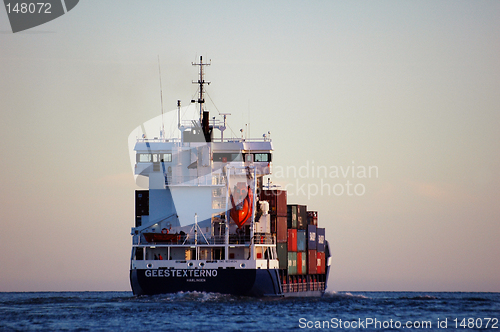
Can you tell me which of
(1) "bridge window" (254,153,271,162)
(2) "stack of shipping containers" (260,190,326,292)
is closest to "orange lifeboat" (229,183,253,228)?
(2) "stack of shipping containers" (260,190,326,292)

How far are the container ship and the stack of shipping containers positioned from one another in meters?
0.08

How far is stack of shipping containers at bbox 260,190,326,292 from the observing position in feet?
167

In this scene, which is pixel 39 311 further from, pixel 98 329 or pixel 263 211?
pixel 263 211

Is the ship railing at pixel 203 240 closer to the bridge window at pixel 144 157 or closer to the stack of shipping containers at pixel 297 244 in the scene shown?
the stack of shipping containers at pixel 297 244

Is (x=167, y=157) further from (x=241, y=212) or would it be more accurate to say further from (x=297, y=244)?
(x=297, y=244)

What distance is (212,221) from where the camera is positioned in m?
47.9

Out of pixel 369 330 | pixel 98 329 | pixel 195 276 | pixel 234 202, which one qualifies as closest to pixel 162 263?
pixel 195 276

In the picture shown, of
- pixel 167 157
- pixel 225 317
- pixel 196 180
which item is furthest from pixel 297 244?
pixel 225 317

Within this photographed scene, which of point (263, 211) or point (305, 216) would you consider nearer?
point (263, 211)

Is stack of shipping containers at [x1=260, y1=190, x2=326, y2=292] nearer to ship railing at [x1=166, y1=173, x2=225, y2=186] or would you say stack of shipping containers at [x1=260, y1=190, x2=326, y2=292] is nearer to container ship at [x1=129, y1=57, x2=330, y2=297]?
container ship at [x1=129, y1=57, x2=330, y2=297]

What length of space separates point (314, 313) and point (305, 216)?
45.3ft

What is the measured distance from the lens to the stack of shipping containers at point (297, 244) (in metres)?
50.8

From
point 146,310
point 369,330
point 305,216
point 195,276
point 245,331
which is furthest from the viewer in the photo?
point 305,216

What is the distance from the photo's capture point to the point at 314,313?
144 feet
